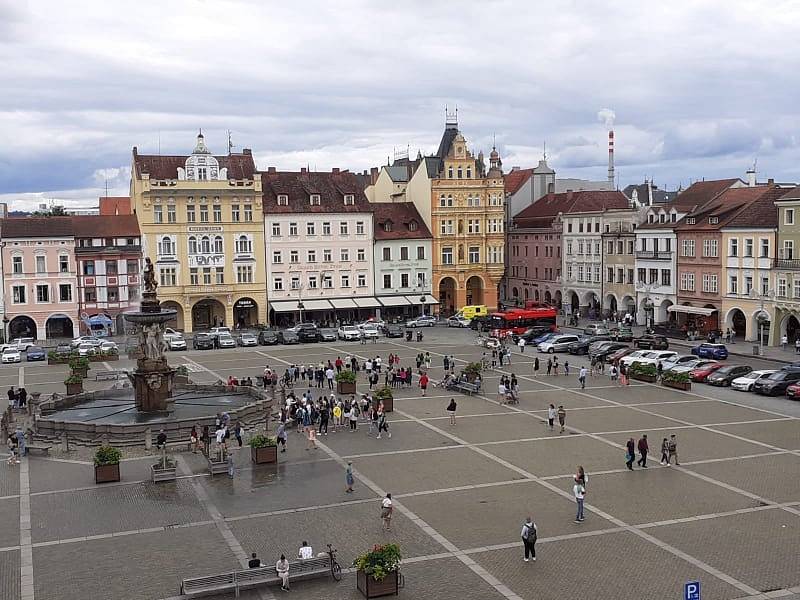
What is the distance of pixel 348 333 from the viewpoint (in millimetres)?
74312

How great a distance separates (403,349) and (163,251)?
84.3 feet

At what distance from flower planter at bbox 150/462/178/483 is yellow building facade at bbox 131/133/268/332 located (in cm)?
5051

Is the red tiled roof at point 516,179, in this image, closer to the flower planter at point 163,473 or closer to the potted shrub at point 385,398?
the potted shrub at point 385,398

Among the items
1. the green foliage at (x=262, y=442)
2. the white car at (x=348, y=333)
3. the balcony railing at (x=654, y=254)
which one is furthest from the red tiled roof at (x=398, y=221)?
the green foliage at (x=262, y=442)

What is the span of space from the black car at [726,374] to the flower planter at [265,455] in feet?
91.9

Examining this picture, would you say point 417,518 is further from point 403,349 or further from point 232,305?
point 232,305

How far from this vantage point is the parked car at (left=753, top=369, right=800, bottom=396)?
4709cm

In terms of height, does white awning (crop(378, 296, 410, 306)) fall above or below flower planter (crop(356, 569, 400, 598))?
above

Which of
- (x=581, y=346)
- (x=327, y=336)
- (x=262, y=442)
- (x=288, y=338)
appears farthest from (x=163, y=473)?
(x=327, y=336)

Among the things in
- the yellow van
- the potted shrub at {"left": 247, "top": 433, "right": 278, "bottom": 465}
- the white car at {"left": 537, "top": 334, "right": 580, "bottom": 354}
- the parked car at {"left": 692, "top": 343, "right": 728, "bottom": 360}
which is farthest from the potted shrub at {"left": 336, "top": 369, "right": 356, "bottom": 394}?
the yellow van

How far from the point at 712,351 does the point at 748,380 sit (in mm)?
13259

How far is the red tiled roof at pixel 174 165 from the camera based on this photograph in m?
81.2

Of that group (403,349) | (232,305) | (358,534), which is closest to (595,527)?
(358,534)

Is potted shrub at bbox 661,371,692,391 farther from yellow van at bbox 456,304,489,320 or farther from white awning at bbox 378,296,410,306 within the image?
white awning at bbox 378,296,410,306
